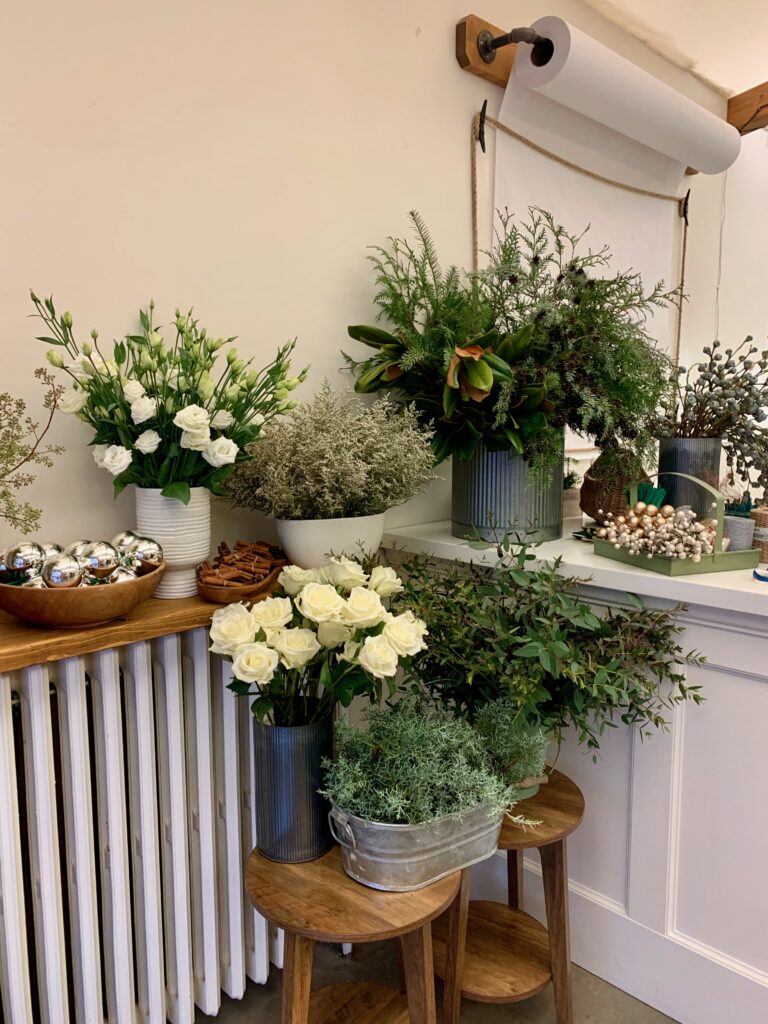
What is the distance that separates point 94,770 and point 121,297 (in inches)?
33.8

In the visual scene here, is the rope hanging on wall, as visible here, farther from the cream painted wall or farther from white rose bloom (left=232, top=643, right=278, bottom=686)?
white rose bloom (left=232, top=643, right=278, bottom=686)

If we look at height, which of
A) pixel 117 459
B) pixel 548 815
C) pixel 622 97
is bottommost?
pixel 548 815

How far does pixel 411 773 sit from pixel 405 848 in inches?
4.1

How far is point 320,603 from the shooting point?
1.10 metres

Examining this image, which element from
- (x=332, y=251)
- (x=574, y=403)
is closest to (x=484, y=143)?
(x=332, y=251)

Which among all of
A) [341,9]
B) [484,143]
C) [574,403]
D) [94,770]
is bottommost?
[94,770]

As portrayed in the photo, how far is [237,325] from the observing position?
4.95 feet

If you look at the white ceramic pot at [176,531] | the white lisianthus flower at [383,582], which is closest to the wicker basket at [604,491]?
the white lisianthus flower at [383,582]

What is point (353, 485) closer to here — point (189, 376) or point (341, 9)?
point (189, 376)

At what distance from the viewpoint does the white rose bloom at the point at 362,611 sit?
1.10 metres

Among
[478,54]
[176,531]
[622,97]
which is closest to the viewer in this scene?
[176,531]

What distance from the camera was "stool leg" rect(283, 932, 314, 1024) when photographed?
43.1 inches

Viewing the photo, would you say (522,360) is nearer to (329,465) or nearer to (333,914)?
(329,465)

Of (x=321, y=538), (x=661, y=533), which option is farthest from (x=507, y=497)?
(x=321, y=538)
